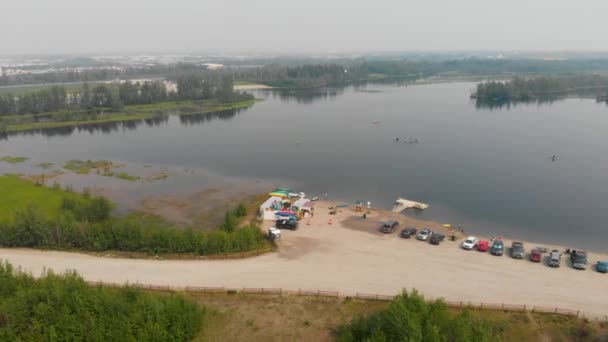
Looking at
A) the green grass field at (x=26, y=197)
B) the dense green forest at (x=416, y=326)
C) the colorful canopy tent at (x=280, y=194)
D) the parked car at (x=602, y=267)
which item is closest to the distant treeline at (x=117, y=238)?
the green grass field at (x=26, y=197)

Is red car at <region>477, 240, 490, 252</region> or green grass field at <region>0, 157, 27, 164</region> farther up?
green grass field at <region>0, 157, 27, 164</region>

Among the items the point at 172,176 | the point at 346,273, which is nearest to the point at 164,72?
the point at 172,176

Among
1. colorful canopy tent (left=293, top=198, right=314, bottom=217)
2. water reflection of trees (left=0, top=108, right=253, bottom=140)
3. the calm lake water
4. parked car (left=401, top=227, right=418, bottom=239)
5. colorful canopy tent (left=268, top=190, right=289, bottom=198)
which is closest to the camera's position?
parked car (left=401, top=227, right=418, bottom=239)

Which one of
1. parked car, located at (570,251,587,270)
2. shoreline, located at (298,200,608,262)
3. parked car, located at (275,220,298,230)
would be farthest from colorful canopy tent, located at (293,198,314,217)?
parked car, located at (570,251,587,270)

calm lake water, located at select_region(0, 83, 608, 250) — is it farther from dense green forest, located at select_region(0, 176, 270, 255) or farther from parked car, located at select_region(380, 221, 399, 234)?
dense green forest, located at select_region(0, 176, 270, 255)

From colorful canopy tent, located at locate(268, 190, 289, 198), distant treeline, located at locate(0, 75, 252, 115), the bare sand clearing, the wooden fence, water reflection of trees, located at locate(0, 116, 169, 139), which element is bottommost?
the wooden fence

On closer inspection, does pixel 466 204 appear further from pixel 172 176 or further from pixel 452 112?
pixel 452 112

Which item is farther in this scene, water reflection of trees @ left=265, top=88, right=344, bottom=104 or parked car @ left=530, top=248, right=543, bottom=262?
water reflection of trees @ left=265, top=88, right=344, bottom=104
